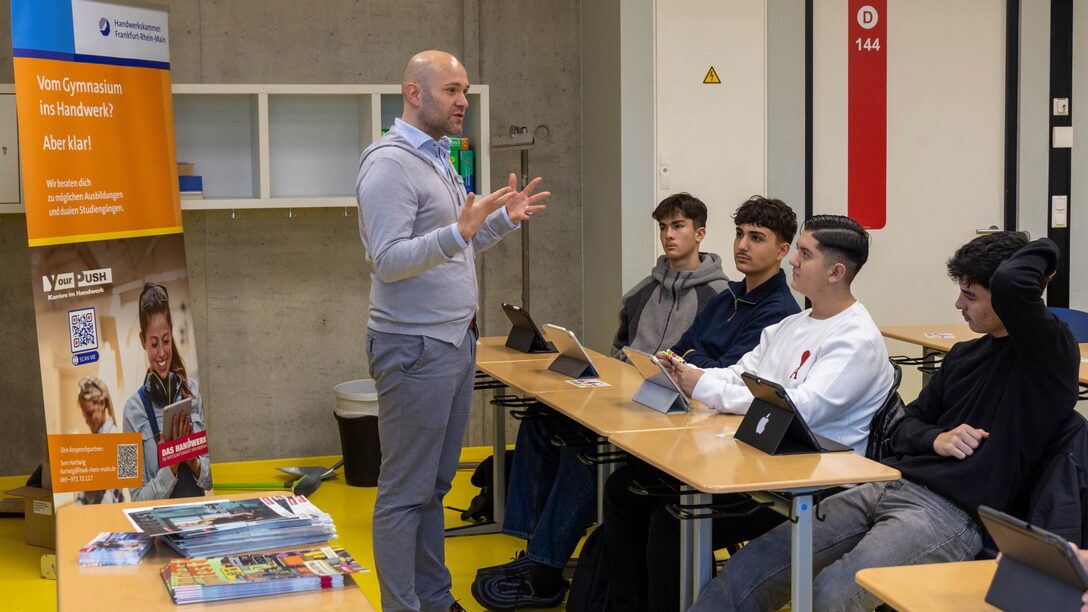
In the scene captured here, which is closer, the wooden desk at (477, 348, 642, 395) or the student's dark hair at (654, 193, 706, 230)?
the wooden desk at (477, 348, 642, 395)

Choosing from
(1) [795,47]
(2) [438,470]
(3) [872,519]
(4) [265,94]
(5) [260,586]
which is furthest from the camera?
(1) [795,47]

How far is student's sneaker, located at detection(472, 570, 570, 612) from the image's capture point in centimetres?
376

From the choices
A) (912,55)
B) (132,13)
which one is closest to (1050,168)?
(912,55)

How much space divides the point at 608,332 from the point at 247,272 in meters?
1.83

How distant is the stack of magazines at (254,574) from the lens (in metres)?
1.88

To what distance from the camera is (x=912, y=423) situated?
2787 mm

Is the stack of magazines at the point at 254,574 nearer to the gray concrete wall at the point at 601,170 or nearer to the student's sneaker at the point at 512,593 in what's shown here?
the student's sneaker at the point at 512,593

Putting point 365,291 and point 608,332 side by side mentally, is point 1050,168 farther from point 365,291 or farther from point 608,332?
point 365,291

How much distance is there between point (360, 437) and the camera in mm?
5367

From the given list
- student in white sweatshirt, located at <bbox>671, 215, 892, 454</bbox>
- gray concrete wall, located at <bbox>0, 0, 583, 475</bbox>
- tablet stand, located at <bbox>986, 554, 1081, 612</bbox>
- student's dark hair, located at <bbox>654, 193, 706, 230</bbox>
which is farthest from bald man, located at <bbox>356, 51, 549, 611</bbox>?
gray concrete wall, located at <bbox>0, 0, 583, 475</bbox>

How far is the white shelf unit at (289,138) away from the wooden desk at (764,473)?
9.31 feet

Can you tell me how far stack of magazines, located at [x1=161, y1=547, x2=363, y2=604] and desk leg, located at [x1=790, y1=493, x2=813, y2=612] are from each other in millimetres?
1027

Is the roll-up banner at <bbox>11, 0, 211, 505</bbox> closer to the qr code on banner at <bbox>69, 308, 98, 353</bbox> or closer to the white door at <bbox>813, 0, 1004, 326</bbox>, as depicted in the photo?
the qr code on banner at <bbox>69, 308, 98, 353</bbox>

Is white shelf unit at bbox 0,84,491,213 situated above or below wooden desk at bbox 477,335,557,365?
above
